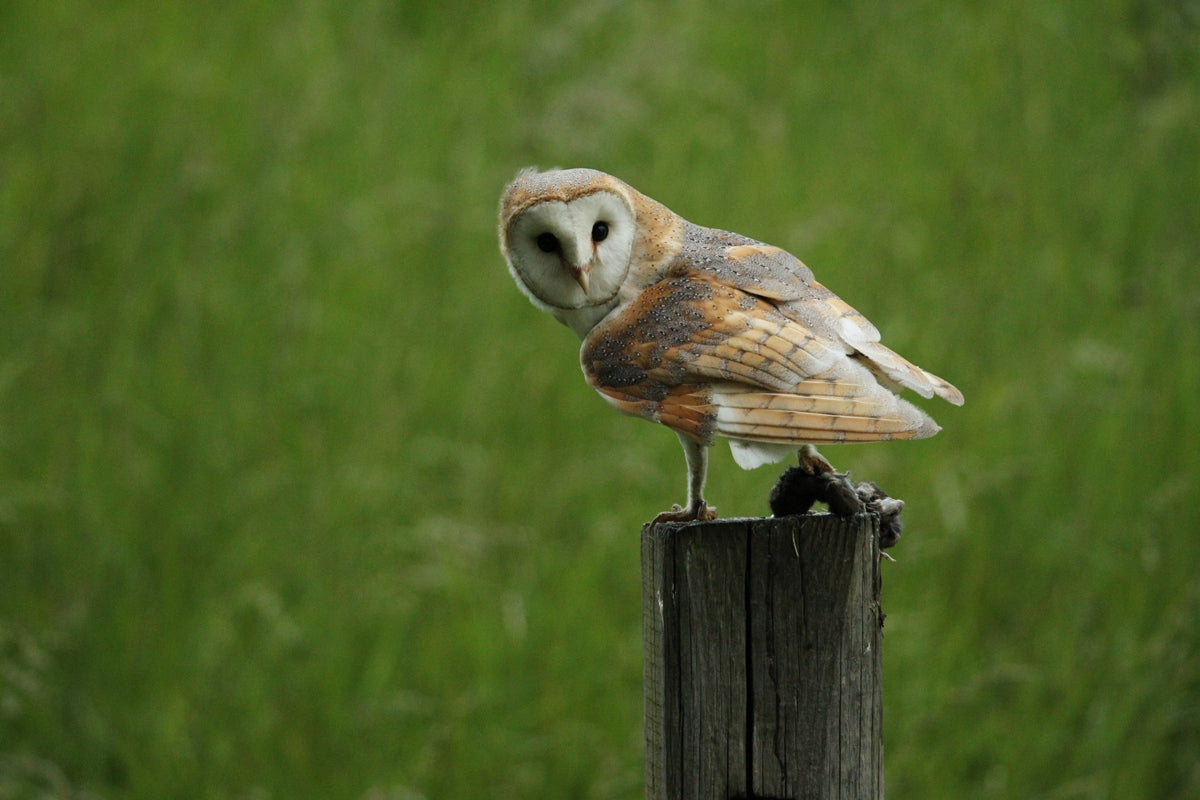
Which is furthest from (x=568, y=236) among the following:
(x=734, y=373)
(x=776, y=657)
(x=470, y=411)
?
A: (x=470, y=411)

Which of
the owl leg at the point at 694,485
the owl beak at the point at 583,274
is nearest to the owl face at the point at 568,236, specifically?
the owl beak at the point at 583,274

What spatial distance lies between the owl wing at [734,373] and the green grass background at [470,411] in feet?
5.53

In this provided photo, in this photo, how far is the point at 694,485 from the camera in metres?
2.52

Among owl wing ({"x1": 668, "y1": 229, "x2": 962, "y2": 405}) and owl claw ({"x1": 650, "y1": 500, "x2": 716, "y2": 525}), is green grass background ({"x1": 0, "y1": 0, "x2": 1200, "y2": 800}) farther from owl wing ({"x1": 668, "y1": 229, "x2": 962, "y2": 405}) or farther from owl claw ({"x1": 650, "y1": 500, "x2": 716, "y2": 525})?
owl wing ({"x1": 668, "y1": 229, "x2": 962, "y2": 405})

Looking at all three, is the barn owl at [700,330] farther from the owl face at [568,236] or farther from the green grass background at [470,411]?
the green grass background at [470,411]

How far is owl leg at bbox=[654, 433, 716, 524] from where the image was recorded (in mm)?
2498

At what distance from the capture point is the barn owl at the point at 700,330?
7.12 feet

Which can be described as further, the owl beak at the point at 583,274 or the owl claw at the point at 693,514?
the owl claw at the point at 693,514

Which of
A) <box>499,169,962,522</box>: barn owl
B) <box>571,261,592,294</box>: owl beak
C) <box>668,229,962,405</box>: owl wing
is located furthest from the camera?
<box>571,261,592,294</box>: owl beak

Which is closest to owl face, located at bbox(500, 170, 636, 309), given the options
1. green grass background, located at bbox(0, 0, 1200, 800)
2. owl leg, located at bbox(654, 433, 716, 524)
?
owl leg, located at bbox(654, 433, 716, 524)

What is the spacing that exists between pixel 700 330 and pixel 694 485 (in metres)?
0.35

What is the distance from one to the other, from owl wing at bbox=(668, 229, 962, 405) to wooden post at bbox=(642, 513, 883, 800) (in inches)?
13.2

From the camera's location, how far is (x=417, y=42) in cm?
638

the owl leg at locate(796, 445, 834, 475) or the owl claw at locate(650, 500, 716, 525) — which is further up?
the owl leg at locate(796, 445, 834, 475)
